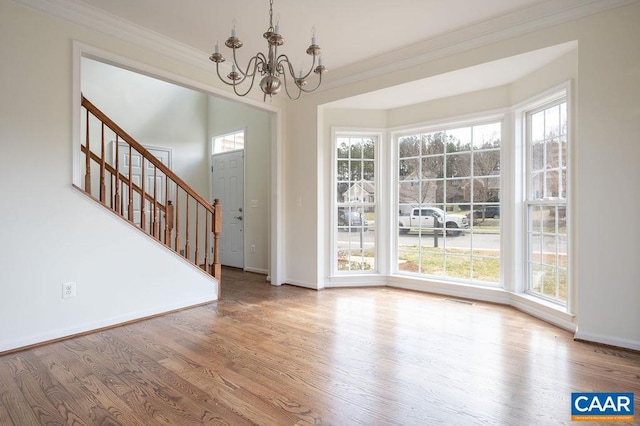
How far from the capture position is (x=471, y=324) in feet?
9.89

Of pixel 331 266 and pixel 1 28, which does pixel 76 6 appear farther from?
pixel 331 266

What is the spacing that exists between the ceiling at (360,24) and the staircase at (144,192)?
95 centimetres

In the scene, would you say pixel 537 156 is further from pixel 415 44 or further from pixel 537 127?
pixel 415 44

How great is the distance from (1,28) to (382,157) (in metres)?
3.82

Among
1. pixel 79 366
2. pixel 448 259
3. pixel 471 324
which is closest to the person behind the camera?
pixel 79 366

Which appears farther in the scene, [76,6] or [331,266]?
[331,266]

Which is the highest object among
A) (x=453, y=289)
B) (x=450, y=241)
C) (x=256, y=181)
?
(x=256, y=181)

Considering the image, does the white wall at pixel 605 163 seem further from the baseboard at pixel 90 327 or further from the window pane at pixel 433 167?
the baseboard at pixel 90 327

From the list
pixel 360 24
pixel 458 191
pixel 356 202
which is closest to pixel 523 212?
pixel 458 191

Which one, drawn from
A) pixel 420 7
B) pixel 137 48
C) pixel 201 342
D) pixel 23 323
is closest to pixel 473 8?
pixel 420 7

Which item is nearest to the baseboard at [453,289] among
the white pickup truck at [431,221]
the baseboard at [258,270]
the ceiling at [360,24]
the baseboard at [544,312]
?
the baseboard at [544,312]

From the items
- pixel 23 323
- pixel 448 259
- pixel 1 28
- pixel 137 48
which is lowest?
pixel 23 323

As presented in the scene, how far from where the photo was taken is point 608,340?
2.54 meters

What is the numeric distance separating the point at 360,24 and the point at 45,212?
9.92ft
